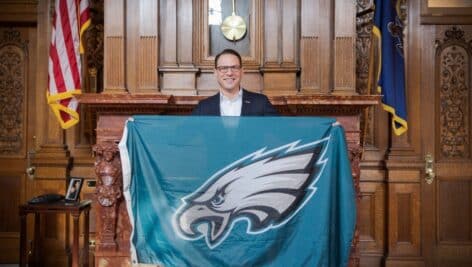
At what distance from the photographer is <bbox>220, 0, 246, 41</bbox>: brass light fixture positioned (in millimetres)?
4801

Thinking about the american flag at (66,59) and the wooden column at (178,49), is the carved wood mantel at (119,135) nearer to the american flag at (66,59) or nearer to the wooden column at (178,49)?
the wooden column at (178,49)

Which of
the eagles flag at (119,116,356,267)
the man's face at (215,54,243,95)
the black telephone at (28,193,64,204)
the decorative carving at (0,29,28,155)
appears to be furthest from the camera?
the decorative carving at (0,29,28,155)

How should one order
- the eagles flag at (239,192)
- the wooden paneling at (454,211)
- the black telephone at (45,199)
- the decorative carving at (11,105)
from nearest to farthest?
the eagles flag at (239,192)
the black telephone at (45,199)
the wooden paneling at (454,211)
the decorative carving at (11,105)

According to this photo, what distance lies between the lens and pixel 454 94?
17.9ft

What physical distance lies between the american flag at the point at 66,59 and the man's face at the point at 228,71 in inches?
72.4

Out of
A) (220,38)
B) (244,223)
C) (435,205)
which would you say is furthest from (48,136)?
(435,205)

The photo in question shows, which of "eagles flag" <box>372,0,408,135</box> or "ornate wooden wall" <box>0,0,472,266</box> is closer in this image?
"eagles flag" <box>372,0,408,135</box>

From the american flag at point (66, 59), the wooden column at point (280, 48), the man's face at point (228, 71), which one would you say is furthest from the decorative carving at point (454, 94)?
the american flag at point (66, 59)

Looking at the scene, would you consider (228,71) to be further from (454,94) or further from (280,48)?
(454,94)

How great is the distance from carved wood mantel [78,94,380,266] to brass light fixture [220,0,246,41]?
0.92m

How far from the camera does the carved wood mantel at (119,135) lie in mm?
3920

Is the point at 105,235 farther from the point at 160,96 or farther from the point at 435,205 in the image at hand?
the point at 435,205

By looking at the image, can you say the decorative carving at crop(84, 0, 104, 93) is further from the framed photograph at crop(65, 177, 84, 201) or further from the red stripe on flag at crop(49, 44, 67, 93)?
the framed photograph at crop(65, 177, 84, 201)

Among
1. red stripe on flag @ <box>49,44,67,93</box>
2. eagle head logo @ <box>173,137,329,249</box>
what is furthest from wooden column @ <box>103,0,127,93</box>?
eagle head logo @ <box>173,137,329,249</box>
